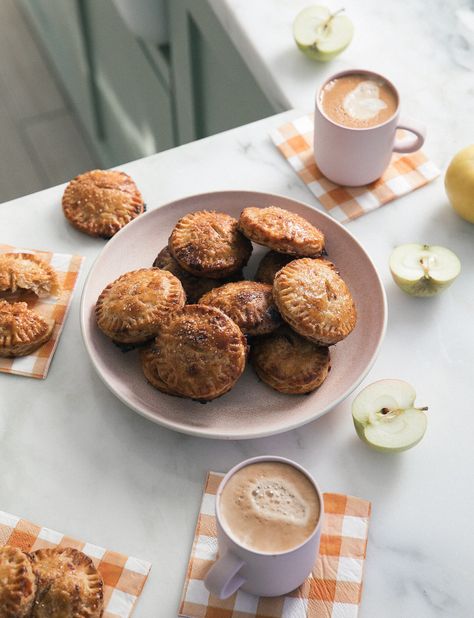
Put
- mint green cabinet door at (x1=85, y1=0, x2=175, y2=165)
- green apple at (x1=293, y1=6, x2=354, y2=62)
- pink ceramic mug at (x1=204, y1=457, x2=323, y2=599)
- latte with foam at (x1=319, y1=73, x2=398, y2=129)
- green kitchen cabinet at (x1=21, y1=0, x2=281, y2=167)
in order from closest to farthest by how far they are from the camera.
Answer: pink ceramic mug at (x1=204, y1=457, x2=323, y2=599), latte with foam at (x1=319, y1=73, x2=398, y2=129), green apple at (x1=293, y1=6, x2=354, y2=62), green kitchen cabinet at (x1=21, y1=0, x2=281, y2=167), mint green cabinet door at (x1=85, y1=0, x2=175, y2=165)

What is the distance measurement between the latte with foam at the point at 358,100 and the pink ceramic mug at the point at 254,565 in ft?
2.67

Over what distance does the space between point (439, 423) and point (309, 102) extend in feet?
2.82

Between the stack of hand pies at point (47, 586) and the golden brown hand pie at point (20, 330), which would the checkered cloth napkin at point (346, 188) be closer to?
the golden brown hand pie at point (20, 330)

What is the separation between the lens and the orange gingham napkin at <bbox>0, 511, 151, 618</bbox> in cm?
116

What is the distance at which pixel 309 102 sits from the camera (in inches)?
73.0

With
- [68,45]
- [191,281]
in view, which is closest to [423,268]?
[191,281]

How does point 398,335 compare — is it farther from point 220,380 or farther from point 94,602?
point 94,602

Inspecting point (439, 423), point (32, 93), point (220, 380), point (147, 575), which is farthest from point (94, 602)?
point (32, 93)

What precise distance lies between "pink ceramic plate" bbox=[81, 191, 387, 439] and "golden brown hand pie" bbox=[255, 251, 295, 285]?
0.20 feet

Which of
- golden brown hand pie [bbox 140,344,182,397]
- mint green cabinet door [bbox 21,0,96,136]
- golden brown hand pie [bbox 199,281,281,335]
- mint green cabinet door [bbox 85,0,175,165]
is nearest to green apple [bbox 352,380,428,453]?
golden brown hand pie [bbox 199,281,281,335]

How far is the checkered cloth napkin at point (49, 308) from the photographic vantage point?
1.42 m

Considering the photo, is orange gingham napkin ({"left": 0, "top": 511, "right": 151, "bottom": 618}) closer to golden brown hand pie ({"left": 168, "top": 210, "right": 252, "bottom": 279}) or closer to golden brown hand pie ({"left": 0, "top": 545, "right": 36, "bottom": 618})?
golden brown hand pie ({"left": 0, "top": 545, "right": 36, "bottom": 618})

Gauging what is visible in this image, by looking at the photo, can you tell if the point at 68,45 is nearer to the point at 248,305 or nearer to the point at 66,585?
the point at 248,305

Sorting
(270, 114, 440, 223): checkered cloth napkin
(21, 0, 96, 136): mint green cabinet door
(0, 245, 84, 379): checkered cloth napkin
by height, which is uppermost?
(270, 114, 440, 223): checkered cloth napkin
